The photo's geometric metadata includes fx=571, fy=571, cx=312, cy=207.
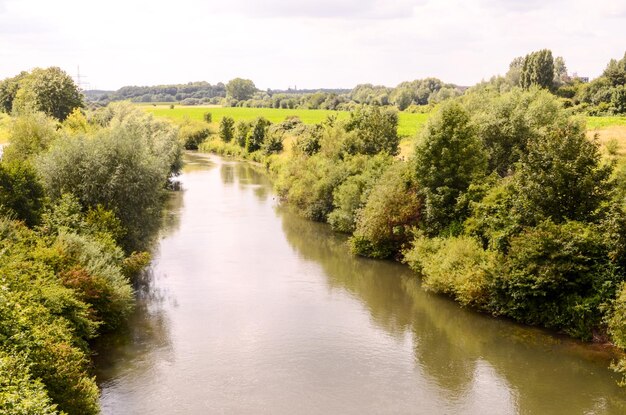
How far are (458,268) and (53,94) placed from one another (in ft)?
200

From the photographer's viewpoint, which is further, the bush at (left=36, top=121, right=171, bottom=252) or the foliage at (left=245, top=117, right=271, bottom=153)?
the foliage at (left=245, top=117, right=271, bottom=153)

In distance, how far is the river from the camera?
2038cm

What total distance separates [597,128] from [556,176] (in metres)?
25.6

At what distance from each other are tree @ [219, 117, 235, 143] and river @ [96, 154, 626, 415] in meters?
67.9

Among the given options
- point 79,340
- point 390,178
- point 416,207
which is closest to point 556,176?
point 416,207

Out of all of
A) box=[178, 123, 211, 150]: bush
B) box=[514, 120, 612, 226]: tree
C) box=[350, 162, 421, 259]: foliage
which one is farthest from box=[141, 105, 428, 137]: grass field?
box=[514, 120, 612, 226]: tree

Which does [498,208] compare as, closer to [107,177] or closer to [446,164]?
[446,164]

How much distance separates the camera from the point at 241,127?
95.6 meters

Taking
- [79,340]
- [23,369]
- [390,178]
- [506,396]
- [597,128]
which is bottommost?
[506,396]

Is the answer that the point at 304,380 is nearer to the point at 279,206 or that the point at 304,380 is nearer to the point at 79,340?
the point at 79,340

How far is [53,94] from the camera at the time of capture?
71625 mm

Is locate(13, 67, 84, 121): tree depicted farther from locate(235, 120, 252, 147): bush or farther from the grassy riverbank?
the grassy riverbank

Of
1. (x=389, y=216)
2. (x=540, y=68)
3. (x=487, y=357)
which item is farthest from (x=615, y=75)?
(x=487, y=357)

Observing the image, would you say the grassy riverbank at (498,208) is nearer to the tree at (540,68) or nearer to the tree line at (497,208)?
the tree line at (497,208)
